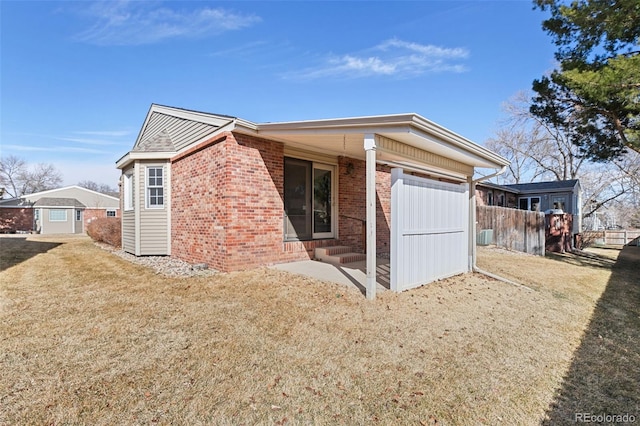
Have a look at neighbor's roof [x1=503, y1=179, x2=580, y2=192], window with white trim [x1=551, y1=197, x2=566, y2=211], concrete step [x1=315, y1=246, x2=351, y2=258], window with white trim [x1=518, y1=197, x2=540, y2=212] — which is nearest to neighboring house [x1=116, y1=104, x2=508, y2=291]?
concrete step [x1=315, y1=246, x2=351, y2=258]

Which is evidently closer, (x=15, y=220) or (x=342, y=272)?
(x=342, y=272)

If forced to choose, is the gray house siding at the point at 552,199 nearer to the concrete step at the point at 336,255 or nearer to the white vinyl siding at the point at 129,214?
the concrete step at the point at 336,255

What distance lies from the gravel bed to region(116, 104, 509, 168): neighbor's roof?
3028 mm

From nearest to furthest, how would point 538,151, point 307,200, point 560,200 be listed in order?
point 307,200, point 560,200, point 538,151

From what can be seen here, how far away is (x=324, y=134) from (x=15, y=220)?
3308 centimetres

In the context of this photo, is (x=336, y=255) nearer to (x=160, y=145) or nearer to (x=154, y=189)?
(x=154, y=189)

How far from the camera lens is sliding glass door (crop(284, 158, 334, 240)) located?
8180 millimetres

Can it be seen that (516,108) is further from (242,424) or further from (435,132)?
(242,424)

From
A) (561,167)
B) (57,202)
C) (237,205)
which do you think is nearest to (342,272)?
(237,205)

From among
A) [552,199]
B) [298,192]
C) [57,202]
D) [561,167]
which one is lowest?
[298,192]

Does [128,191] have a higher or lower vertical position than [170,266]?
higher

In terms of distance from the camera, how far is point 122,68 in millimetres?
12117

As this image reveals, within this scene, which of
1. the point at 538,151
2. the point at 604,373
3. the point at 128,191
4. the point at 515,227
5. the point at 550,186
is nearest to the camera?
the point at 604,373

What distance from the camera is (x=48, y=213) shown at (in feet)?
90.8
